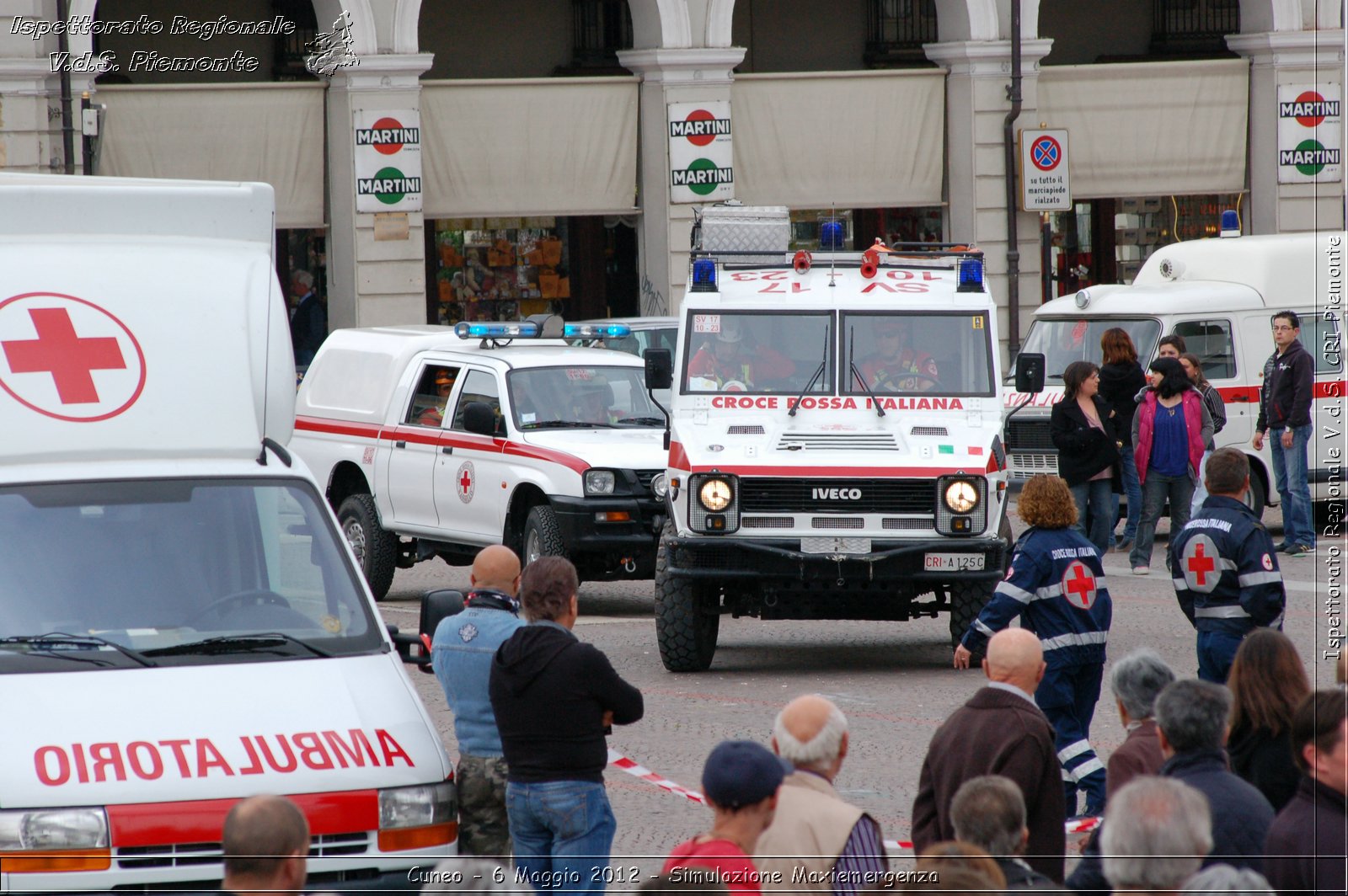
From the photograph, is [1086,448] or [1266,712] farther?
[1086,448]

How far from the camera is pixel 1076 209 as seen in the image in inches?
1214

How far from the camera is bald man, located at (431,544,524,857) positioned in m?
6.43

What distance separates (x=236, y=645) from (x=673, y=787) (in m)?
3.28

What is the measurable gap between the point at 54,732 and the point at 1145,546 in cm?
1196

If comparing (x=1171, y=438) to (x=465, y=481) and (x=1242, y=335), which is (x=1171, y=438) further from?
(x=465, y=481)

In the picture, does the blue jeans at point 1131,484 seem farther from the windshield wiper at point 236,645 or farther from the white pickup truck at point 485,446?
the windshield wiper at point 236,645

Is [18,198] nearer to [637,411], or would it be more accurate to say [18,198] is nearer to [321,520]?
[321,520]

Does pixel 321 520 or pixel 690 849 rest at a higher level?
pixel 321 520

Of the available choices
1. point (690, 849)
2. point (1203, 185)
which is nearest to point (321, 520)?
point (690, 849)

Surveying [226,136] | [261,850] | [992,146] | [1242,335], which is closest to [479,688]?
[261,850]

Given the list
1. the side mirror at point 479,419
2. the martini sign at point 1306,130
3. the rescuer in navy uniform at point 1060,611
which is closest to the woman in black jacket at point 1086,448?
the side mirror at point 479,419

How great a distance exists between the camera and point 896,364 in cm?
1241

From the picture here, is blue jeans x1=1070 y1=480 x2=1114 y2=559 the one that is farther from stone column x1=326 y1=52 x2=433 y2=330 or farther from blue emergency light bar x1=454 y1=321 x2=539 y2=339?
stone column x1=326 y1=52 x2=433 y2=330

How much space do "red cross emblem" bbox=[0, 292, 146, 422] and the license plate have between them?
579 centimetres
